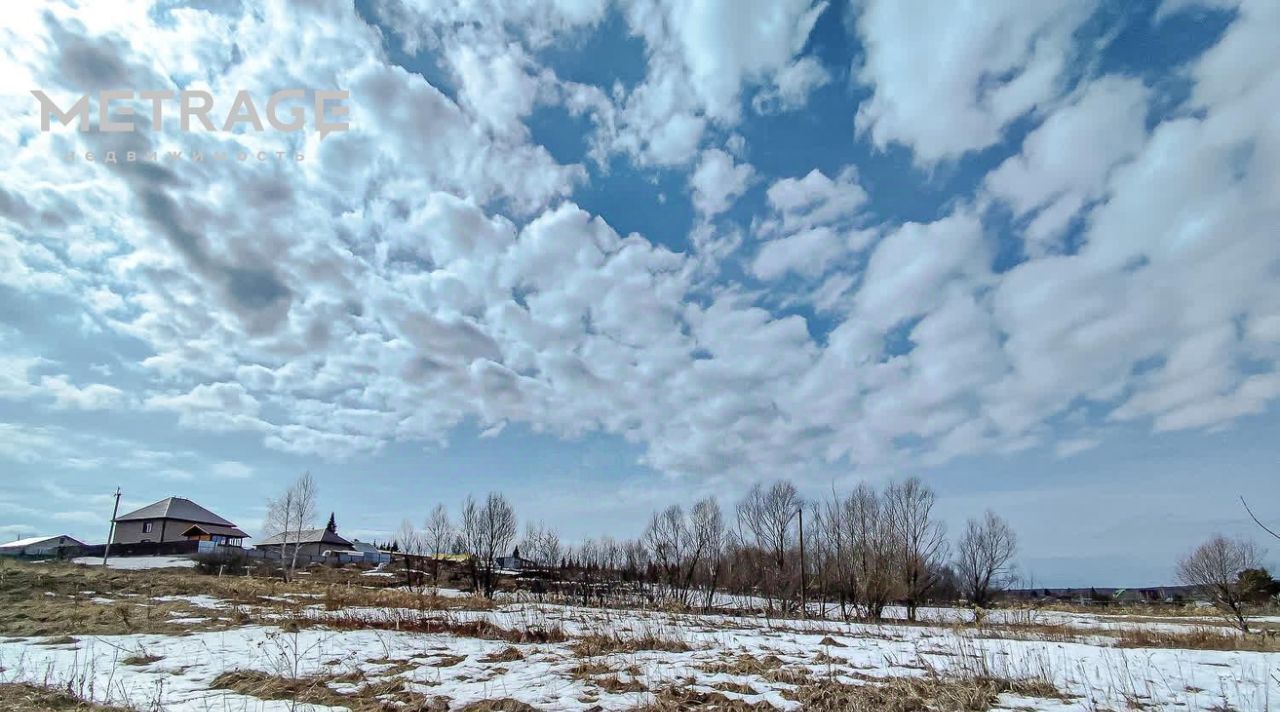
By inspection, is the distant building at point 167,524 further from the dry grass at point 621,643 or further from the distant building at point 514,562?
the dry grass at point 621,643

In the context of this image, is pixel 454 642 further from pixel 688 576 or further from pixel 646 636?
pixel 688 576

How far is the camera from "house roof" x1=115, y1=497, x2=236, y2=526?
59.8 meters

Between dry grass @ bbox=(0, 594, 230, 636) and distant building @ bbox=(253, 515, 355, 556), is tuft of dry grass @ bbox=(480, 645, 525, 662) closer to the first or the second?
dry grass @ bbox=(0, 594, 230, 636)

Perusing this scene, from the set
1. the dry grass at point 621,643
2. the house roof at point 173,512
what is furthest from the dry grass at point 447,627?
the house roof at point 173,512

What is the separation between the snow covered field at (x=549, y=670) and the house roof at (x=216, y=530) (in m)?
57.2

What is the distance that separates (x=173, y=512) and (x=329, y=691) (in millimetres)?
69825

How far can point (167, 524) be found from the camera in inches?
2333

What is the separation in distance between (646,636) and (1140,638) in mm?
13222

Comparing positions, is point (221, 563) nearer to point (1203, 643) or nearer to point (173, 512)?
point (173, 512)

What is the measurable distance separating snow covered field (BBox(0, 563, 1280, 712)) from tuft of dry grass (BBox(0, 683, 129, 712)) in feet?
0.58

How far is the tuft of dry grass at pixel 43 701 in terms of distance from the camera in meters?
6.03

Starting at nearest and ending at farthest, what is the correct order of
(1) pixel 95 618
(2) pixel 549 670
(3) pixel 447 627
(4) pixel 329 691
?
(4) pixel 329 691 → (2) pixel 549 670 → (1) pixel 95 618 → (3) pixel 447 627

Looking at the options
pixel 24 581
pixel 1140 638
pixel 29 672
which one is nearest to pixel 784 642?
pixel 1140 638

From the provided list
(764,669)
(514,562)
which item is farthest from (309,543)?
(764,669)
